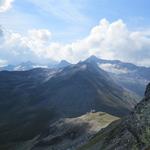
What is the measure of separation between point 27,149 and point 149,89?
133447 millimetres

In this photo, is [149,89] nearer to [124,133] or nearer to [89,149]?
[124,133]

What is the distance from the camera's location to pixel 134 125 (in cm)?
3906

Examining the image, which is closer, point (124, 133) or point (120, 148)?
point (120, 148)

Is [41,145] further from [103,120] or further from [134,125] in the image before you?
[134,125]

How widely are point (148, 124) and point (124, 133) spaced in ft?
74.1

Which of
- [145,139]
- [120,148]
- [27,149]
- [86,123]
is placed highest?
[145,139]

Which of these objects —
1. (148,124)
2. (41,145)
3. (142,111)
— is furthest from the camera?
(41,145)

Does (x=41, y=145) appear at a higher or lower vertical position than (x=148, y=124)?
lower

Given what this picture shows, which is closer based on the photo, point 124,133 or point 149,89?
point 149,89

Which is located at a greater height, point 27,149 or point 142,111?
point 142,111

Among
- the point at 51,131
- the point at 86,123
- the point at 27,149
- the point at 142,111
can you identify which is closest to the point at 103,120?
the point at 86,123

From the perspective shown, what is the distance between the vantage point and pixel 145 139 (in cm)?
3384

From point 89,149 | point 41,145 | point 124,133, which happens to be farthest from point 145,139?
point 41,145

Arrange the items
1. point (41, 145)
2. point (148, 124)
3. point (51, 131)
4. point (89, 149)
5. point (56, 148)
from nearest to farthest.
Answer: point (148, 124) < point (89, 149) < point (56, 148) < point (41, 145) < point (51, 131)
